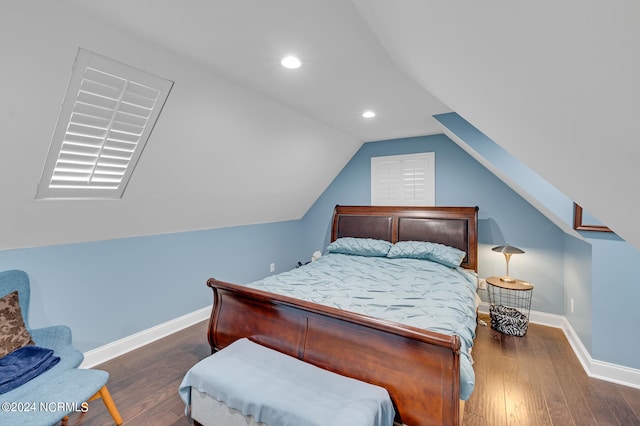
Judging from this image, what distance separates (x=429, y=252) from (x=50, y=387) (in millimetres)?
3272

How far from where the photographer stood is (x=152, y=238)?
2996mm

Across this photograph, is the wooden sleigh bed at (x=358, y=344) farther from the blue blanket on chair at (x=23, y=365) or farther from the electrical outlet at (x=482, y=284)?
the electrical outlet at (x=482, y=284)

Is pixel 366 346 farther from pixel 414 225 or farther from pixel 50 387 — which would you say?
pixel 414 225

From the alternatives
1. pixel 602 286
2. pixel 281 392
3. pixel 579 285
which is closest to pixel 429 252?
pixel 579 285

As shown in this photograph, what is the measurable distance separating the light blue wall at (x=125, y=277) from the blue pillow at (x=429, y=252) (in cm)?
201

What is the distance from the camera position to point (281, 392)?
1.53m

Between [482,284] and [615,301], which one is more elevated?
[615,301]

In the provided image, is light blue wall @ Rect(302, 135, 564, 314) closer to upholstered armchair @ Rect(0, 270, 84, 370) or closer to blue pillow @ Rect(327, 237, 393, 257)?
blue pillow @ Rect(327, 237, 393, 257)

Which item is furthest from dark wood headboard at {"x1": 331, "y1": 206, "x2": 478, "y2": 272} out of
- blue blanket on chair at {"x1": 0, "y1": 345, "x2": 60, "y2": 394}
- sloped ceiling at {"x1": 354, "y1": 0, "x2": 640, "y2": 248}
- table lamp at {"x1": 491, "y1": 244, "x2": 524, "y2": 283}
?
blue blanket on chair at {"x1": 0, "y1": 345, "x2": 60, "y2": 394}

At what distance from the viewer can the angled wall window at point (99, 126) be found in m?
1.76

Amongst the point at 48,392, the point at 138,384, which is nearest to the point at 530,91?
the point at 48,392

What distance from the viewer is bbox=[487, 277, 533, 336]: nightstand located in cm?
303

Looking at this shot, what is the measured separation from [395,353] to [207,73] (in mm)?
2218

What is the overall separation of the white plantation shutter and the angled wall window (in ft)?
9.68
